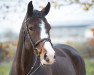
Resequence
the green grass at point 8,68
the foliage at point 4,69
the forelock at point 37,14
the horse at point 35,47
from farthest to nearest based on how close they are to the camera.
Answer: the green grass at point 8,68, the foliage at point 4,69, the forelock at point 37,14, the horse at point 35,47

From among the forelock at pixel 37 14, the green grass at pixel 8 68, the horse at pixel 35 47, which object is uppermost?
the forelock at pixel 37 14

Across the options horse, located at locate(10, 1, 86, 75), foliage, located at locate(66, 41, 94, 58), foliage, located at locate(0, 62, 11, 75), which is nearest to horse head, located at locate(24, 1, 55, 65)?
horse, located at locate(10, 1, 86, 75)

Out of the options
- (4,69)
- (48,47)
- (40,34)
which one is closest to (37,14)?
(40,34)

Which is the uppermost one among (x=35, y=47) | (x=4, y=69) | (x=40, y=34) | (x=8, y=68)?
(x=40, y=34)

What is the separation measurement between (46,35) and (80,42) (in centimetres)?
953

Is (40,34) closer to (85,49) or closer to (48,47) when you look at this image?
(48,47)

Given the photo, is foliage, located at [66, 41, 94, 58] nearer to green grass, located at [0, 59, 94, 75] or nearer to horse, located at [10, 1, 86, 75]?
green grass, located at [0, 59, 94, 75]

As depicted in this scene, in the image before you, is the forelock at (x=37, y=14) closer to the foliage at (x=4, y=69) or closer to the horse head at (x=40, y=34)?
the horse head at (x=40, y=34)

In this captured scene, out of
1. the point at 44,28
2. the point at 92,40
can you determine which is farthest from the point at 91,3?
the point at 44,28

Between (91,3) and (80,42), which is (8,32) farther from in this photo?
(91,3)

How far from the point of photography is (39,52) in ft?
17.8

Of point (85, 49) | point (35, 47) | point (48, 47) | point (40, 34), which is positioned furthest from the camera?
point (85, 49)

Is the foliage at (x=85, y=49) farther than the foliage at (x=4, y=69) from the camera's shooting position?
Yes

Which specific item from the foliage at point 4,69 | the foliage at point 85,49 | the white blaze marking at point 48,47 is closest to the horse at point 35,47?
the white blaze marking at point 48,47
